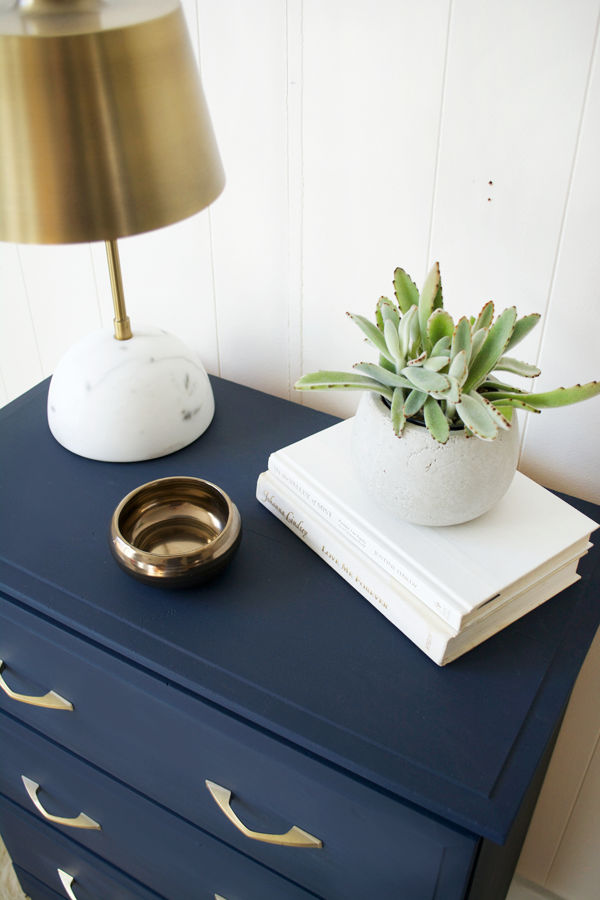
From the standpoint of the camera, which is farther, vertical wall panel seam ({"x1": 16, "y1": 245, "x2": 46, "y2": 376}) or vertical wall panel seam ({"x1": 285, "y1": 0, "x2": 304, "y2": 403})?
vertical wall panel seam ({"x1": 16, "y1": 245, "x2": 46, "y2": 376})

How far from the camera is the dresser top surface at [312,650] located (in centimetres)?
64

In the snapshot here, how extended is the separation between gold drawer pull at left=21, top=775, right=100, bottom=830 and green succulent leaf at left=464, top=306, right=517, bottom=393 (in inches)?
30.1

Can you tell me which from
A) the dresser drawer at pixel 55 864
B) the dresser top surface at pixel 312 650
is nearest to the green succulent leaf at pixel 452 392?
the dresser top surface at pixel 312 650

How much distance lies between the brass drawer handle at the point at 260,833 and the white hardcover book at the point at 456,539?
0.26 meters

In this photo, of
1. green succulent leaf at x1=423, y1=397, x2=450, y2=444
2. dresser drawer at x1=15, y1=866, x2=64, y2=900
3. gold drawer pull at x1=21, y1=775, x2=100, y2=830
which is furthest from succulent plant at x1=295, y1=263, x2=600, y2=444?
dresser drawer at x1=15, y1=866, x2=64, y2=900

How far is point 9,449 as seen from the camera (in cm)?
97

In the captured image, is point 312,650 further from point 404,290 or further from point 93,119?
point 93,119

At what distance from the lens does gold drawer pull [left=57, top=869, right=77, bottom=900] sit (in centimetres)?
115

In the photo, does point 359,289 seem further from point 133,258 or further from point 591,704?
point 591,704

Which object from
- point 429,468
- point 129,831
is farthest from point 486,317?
point 129,831

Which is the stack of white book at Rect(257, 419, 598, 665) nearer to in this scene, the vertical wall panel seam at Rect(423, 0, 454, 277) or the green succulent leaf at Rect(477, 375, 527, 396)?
the green succulent leaf at Rect(477, 375, 527, 396)

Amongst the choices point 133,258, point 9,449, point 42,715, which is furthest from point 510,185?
point 42,715

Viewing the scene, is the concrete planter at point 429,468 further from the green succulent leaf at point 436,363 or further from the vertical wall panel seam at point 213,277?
the vertical wall panel seam at point 213,277

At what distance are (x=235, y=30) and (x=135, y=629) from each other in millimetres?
676
